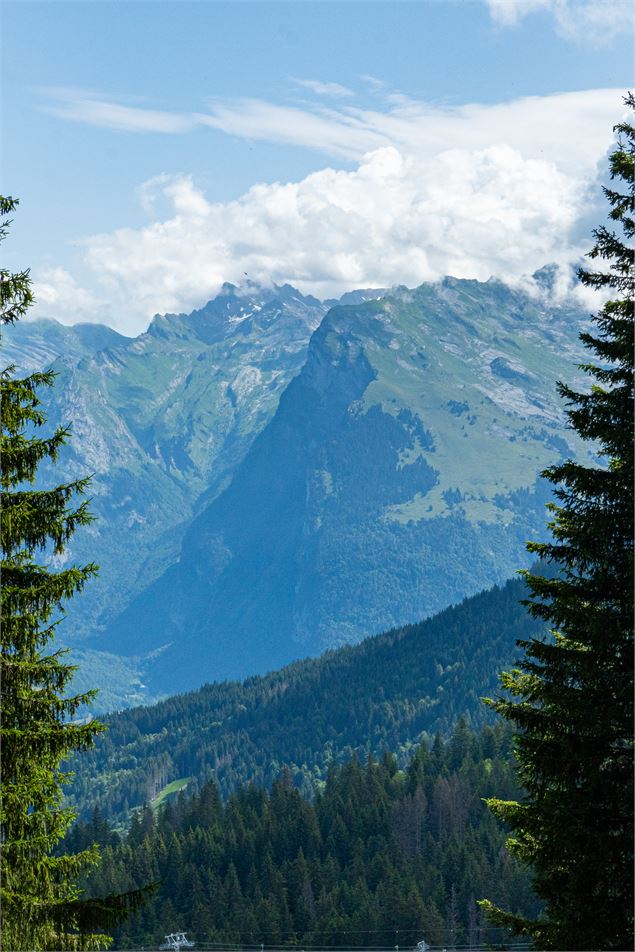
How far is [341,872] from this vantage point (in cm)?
17262

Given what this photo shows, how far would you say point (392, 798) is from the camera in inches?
7805

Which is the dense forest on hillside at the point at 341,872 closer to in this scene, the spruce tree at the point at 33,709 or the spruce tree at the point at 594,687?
the spruce tree at the point at 594,687

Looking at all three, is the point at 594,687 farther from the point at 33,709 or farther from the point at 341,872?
the point at 341,872

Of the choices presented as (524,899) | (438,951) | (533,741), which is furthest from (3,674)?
(524,899)

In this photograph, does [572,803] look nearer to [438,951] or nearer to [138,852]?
[438,951]

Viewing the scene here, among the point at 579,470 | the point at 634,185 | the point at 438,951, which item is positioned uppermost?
the point at 634,185

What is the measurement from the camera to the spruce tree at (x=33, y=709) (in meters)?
26.7

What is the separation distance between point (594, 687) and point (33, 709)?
41.3 feet

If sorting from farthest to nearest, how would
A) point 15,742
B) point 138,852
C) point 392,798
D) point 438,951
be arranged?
point 392,798, point 138,852, point 438,951, point 15,742

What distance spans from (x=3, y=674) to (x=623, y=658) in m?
13.7

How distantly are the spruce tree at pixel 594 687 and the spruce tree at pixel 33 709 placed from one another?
32.6 feet

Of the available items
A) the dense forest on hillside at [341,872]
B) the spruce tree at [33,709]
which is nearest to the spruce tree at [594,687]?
the spruce tree at [33,709]

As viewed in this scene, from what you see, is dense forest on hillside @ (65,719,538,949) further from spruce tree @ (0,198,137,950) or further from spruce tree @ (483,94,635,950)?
spruce tree @ (0,198,137,950)

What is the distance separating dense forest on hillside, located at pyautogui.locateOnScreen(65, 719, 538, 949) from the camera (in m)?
149
